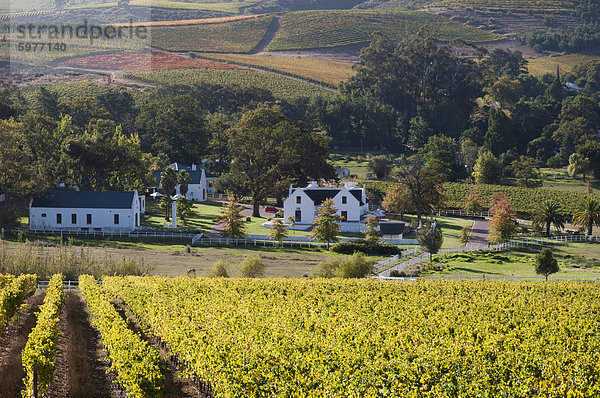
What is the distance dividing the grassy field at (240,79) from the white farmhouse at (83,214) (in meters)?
106

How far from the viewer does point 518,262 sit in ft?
220

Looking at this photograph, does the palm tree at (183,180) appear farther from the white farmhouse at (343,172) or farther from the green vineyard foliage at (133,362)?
the green vineyard foliage at (133,362)

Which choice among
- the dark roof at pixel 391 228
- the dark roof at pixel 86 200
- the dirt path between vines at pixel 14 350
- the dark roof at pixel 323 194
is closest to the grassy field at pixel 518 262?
the dark roof at pixel 391 228

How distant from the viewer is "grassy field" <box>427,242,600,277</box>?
60.5 m

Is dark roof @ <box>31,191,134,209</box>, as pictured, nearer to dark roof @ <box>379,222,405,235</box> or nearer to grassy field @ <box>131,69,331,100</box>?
dark roof @ <box>379,222,405,235</box>

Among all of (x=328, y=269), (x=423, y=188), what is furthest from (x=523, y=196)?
(x=328, y=269)

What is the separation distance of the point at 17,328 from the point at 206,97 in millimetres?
128177

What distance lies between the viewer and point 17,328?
35875 mm

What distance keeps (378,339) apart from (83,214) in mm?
58246

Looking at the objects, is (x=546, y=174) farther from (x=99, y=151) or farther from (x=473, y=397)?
(x=473, y=397)

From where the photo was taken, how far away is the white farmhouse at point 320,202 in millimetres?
88000

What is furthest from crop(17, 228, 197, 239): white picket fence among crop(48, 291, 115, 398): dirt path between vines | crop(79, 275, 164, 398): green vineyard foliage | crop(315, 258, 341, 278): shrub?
crop(79, 275, 164, 398): green vineyard foliage

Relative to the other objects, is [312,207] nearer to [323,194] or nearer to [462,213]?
[323,194]

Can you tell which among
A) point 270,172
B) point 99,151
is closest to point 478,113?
point 270,172
